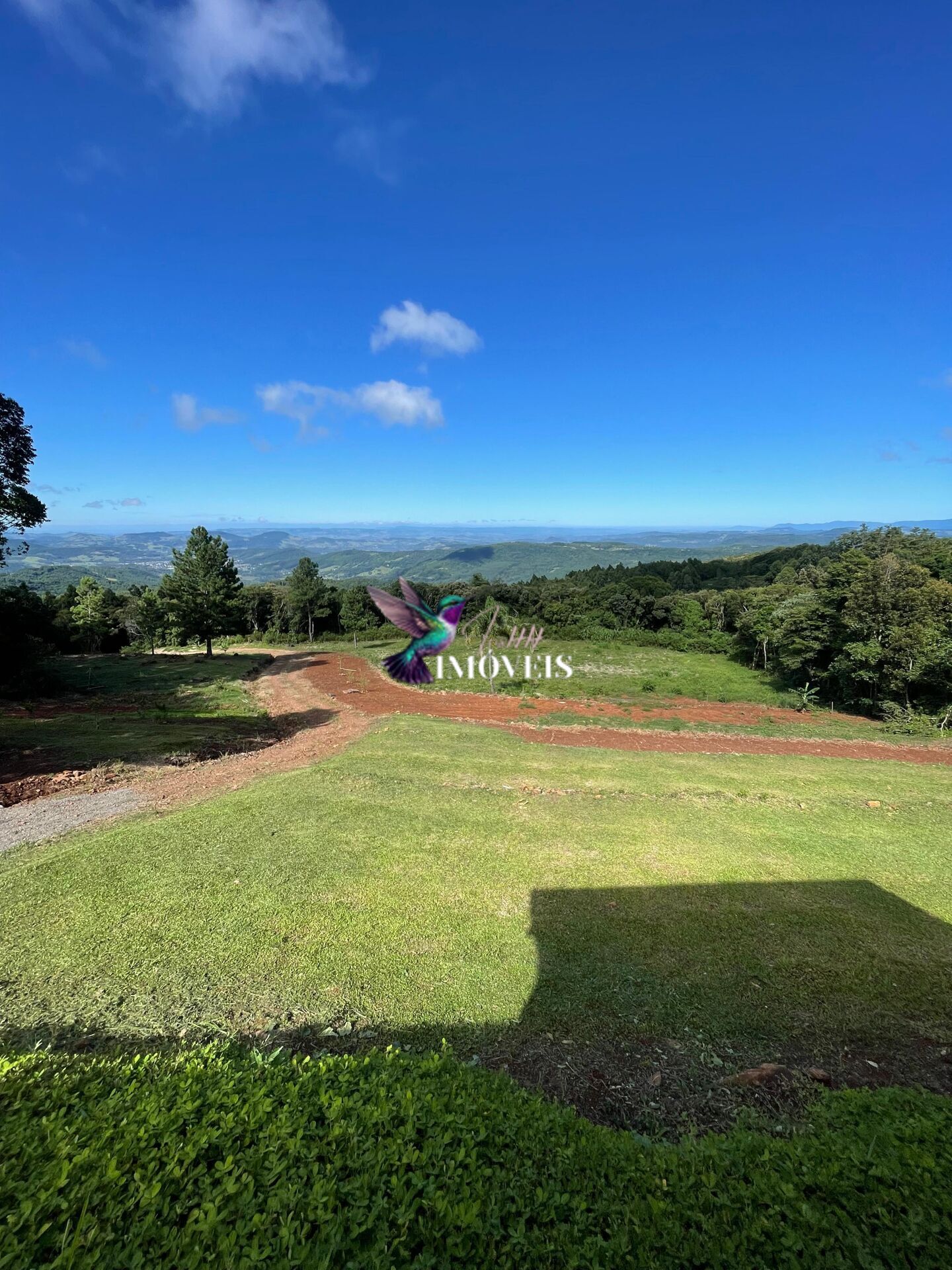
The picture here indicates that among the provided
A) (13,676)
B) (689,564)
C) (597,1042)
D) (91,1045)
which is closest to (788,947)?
(597,1042)

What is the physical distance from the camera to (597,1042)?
4.54m

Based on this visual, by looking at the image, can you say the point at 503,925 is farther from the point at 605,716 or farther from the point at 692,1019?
the point at 605,716

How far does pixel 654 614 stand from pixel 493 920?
50.7m

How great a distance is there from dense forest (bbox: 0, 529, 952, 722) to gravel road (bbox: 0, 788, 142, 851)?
1094 cm

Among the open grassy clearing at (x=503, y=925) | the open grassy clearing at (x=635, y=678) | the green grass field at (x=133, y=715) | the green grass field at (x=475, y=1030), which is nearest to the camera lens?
the green grass field at (x=475, y=1030)

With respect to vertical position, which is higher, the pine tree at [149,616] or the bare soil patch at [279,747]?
the pine tree at [149,616]

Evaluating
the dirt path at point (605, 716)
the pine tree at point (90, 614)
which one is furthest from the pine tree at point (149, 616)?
the dirt path at point (605, 716)

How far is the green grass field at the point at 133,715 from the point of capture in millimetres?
12977

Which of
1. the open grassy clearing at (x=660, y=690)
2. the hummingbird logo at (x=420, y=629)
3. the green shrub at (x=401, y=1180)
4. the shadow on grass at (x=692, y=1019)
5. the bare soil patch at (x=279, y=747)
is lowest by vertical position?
the open grassy clearing at (x=660, y=690)

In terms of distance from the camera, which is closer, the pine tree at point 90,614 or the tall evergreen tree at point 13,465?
the tall evergreen tree at point 13,465

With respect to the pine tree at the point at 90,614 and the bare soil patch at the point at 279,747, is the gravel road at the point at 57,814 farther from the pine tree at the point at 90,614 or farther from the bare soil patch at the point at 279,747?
the pine tree at the point at 90,614

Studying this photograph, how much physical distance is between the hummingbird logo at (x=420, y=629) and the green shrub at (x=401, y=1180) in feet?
36.4

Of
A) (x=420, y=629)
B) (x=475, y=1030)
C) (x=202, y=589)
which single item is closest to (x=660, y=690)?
Answer: (x=420, y=629)

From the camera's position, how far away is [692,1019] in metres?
4.89
